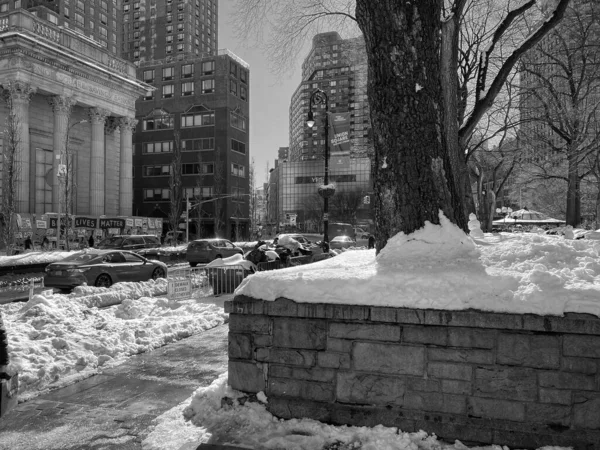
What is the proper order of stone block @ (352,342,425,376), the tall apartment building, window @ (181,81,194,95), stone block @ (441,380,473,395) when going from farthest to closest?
window @ (181,81,194,95)
the tall apartment building
stone block @ (352,342,425,376)
stone block @ (441,380,473,395)

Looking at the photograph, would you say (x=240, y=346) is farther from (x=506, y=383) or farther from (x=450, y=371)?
(x=506, y=383)

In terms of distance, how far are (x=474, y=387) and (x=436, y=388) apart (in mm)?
313

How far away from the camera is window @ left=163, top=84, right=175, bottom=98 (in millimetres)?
75188

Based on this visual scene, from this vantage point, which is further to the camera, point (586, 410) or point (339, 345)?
point (339, 345)

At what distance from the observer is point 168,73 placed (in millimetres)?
76062

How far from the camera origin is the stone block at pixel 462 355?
379 cm

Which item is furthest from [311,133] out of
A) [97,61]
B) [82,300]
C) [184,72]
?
[82,300]

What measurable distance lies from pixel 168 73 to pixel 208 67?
25.6ft

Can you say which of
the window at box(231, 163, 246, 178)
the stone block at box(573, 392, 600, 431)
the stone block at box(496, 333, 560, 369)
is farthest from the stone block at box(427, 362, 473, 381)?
the window at box(231, 163, 246, 178)

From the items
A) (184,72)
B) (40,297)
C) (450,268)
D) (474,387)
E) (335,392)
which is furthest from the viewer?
(184,72)

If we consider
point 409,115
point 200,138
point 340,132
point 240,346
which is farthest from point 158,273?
point 200,138

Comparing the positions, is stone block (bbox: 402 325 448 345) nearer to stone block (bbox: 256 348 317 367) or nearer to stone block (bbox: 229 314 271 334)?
stone block (bbox: 256 348 317 367)

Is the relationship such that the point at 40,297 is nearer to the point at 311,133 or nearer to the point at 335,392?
the point at 335,392

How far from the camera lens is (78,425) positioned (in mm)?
4367
